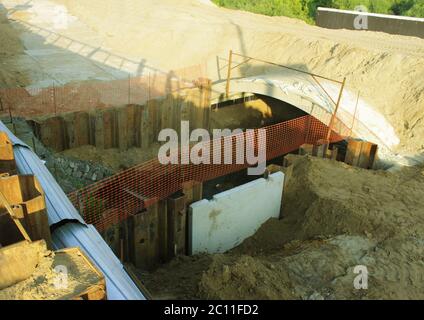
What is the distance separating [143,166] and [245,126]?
871cm

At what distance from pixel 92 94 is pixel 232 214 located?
31.1ft

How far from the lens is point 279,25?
22.2 m

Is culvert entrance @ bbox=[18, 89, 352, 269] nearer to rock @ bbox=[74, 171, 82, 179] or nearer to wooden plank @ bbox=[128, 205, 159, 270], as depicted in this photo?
wooden plank @ bbox=[128, 205, 159, 270]

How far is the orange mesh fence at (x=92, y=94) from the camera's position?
12602 millimetres

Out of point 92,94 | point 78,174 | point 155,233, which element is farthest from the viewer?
point 92,94

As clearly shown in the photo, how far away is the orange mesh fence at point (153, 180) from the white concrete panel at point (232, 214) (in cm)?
79

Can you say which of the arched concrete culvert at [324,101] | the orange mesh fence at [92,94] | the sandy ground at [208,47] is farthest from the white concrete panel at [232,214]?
the orange mesh fence at [92,94]

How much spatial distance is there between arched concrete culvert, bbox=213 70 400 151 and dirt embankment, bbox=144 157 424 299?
240 cm

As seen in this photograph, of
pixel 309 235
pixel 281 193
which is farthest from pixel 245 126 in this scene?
pixel 309 235

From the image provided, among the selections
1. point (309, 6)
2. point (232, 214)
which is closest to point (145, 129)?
point (232, 214)

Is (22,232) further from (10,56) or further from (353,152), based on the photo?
(10,56)

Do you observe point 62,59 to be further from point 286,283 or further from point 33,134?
point 286,283

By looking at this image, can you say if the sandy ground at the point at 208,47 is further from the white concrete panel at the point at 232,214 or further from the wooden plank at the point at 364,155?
the white concrete panel at the point at 232,214

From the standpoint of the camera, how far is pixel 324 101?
1268cm
